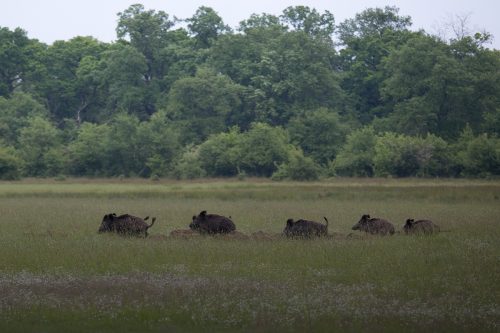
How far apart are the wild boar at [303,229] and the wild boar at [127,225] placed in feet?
11.5

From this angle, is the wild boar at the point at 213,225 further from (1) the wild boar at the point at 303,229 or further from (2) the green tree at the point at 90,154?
(2) the green tree at the point at 90,154

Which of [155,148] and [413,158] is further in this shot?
[155,148]

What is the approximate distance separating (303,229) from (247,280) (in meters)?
6.92

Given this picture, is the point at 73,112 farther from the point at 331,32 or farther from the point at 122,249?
the point at 122,249

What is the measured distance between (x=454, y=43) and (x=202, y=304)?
6691 cm

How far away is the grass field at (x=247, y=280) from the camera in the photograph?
496 inches

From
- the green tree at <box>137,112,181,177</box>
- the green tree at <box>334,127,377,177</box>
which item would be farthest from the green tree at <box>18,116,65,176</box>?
the green tree at <box>334,127,377,177</box>

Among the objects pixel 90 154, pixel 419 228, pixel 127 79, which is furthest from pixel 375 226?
pixel 127 79

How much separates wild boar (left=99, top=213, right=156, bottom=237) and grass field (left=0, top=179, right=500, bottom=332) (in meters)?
0.69

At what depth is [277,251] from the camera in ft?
64.2

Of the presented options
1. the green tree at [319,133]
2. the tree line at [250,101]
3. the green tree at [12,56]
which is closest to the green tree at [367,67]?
the tree line at [250,101]

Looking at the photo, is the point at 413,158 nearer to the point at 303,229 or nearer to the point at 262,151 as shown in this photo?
the point at 262,151

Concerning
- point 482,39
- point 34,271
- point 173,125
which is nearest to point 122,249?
point 34,271

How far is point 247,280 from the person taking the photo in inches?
616
